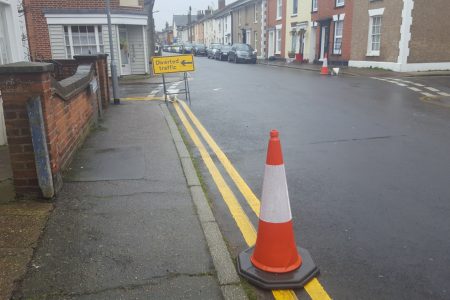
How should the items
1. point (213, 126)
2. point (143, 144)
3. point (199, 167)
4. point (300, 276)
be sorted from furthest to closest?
1. point (213, 126)
2. point (143, 144)
3. point (199, 167)
4. point (300, 276)

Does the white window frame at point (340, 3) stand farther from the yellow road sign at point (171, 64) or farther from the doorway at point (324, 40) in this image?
the yellow road sign at point (171, 64)

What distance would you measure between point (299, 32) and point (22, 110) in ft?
98.7

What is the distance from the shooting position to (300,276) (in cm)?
315

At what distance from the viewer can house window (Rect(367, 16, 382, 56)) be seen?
22219mm

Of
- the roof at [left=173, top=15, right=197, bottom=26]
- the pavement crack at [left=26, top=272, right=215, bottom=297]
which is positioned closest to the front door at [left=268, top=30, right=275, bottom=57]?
the pavement crack at [left=26, top=272, right=215, bottom=297]

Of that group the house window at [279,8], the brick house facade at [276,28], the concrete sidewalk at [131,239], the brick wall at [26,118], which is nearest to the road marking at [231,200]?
the concrete sidewalk at [131,239]

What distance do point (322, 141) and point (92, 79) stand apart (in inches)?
187

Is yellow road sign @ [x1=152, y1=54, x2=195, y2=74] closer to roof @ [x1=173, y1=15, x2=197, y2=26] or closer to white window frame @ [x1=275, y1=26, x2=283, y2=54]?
white window frame @ [x1=275, y1=26, x2=283, y2=54]

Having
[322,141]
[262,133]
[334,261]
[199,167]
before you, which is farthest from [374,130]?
[334,261]

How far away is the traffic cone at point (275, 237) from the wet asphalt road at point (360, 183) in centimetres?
25

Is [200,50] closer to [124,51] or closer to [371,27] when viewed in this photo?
[124,51]

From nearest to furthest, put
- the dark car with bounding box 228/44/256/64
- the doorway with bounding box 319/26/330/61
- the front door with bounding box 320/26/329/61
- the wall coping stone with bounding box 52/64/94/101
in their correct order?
the wall coping stone with bounding box 52/64/94/101 < the doorway with bounding box 319/26/330/61 < the front door with bounding box 320/26/329/61 < the dark car with bounding box 228/44/256/64

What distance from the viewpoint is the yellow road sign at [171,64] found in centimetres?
1259

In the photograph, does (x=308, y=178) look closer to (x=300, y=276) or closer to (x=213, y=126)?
(x=300, y=276)
